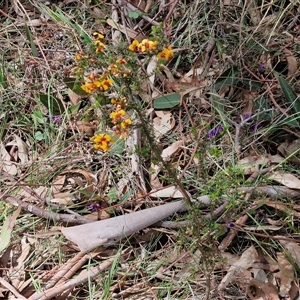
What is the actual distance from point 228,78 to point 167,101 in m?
0.23

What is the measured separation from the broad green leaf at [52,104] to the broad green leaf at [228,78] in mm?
583

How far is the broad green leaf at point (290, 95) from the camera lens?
1.72 metres

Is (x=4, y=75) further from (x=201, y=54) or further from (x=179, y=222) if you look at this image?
(x=179, y=222)

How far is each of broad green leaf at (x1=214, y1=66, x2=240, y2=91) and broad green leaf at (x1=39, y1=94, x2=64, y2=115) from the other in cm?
58

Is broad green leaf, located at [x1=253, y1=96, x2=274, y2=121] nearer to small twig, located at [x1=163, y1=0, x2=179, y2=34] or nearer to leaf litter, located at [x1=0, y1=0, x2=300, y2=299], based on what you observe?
leaf litter, located at [x1=0, y1=0, x2=300, y2=299]

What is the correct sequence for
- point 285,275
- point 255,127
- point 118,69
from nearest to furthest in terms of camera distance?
1. point 118,69
2. point 285,275
3. point 255,127

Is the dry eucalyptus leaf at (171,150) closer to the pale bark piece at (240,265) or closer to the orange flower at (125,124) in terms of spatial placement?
the pale bark piece at (240,265)

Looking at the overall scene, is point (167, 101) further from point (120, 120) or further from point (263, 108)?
point (120, 120)

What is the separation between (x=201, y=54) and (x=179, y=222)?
27.1 inches

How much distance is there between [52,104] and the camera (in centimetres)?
198

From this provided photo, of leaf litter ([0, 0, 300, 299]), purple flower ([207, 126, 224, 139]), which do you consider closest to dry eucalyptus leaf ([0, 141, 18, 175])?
leaf litter ([0, 0, 300, 299])

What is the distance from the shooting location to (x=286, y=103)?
176 centimetres

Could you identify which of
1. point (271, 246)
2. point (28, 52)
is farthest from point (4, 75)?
point (271, 246)

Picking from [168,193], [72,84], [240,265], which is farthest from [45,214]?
[240,265]
